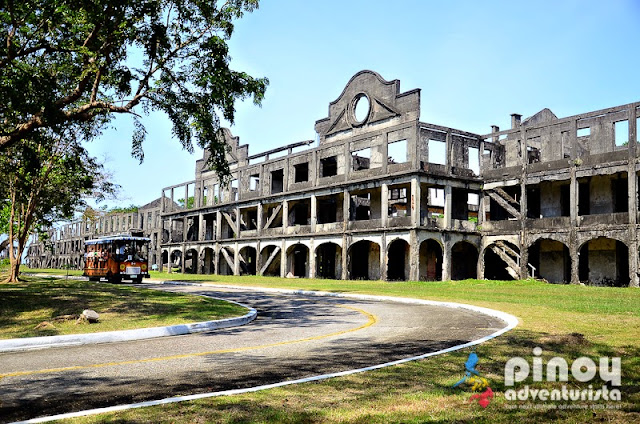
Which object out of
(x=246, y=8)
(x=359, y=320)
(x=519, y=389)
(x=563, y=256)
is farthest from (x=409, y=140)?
(x=519, y=389)

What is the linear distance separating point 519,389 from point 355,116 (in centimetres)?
3561

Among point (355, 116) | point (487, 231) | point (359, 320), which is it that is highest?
point (355, 116)

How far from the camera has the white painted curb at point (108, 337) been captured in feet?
29.1

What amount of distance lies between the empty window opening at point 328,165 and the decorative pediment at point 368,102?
1887mm

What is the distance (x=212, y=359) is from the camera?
745 cm

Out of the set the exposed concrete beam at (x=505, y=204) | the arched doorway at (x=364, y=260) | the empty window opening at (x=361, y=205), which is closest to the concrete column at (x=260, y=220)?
the empty window opening at (x=361, y=205)

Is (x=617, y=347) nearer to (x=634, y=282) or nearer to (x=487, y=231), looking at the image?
(x=634, y=282)

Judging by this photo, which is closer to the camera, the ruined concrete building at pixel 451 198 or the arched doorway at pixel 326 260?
the ruined concrete building at pixel 451 198

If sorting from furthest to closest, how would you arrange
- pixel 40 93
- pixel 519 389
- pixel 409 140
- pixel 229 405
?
pixel 409 140, pixel 40 93, pixel 519 389, pixel 229 405

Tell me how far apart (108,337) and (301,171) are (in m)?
37.6

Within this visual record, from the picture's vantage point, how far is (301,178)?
47.2 metres

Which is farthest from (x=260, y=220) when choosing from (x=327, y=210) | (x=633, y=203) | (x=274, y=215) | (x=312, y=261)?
(x=633, y=203)

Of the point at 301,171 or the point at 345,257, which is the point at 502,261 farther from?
the point at 301,171

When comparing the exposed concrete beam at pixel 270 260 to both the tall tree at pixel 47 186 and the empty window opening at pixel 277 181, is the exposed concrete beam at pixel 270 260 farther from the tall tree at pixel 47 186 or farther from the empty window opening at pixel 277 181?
the tall tree at pixel 47 186
